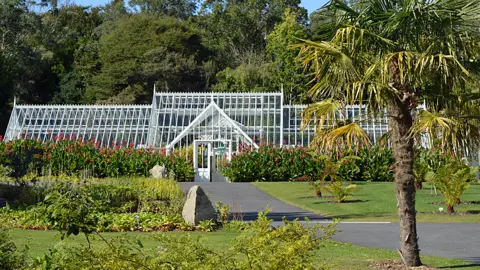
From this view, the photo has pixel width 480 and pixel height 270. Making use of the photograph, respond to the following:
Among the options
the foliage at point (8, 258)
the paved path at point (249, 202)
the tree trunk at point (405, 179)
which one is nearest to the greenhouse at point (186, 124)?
the paved path at point (249, 202)

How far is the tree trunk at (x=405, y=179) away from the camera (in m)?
10.2

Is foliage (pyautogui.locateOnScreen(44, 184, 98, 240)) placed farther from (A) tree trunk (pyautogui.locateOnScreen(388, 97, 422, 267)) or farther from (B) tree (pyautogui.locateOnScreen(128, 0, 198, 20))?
(B) tree (pyautogui.locateOnScreen(128, 0, 198, 20))

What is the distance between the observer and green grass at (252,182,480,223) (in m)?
18.5

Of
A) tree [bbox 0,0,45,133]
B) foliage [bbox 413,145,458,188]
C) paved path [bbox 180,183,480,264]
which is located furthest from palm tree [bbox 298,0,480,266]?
tree [bbox 0,0,45,133]

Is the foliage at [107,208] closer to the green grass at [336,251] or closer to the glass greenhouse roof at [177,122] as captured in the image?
Answer: the green grass at [336,251]

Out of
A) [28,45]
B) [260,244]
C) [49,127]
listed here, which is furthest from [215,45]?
[260,244]

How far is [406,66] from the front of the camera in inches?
400

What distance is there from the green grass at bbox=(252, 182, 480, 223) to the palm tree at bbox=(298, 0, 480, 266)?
26.1 feet

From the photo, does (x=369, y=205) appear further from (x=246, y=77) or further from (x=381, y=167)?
(x=246, y=77)

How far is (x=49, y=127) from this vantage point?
37.5 metres

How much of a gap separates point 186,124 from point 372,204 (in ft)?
56.9

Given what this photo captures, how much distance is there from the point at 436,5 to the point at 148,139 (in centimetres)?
2706

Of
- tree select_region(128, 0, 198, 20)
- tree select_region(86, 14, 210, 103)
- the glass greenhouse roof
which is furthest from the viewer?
tree select_region(128, 0, 198, 20)

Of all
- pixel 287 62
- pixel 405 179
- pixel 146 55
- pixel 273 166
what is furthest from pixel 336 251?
pixel 146 55
